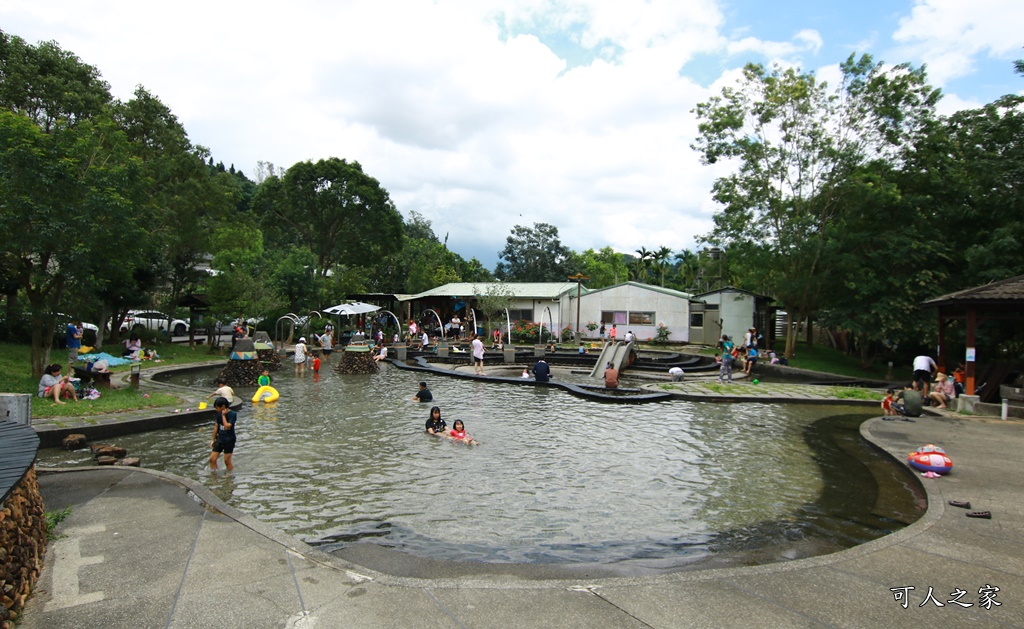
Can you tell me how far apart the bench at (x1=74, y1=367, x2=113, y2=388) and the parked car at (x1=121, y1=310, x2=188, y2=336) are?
16.3 meters

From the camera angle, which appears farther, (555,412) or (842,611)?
(555,412)

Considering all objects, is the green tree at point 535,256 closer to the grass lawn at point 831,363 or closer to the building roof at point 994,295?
the grass lawn at point 831,363

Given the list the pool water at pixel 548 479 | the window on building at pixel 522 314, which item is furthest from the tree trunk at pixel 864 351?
the window on building at pixel 522 314

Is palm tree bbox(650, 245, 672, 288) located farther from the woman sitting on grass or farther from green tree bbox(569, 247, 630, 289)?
the woman sitting on grass

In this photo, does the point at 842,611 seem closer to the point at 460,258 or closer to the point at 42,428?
Result: the point at 42,428

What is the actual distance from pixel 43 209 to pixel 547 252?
54.7 m

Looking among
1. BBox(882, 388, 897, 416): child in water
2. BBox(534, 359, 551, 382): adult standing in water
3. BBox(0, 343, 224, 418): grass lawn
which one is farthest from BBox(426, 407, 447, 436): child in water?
BBox(882, 388, 897, 416): child in water

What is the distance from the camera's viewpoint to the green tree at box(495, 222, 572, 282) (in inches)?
2574

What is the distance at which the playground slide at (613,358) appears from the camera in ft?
81.8

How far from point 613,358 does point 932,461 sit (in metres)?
16.6

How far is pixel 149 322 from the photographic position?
34.1m

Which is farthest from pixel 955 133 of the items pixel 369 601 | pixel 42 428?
pixel 42 428

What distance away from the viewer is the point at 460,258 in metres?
57.5

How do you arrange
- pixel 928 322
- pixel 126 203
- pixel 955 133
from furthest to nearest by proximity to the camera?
1. pixel 955 133
2. pixel 928 322
3. pixel 126 203
